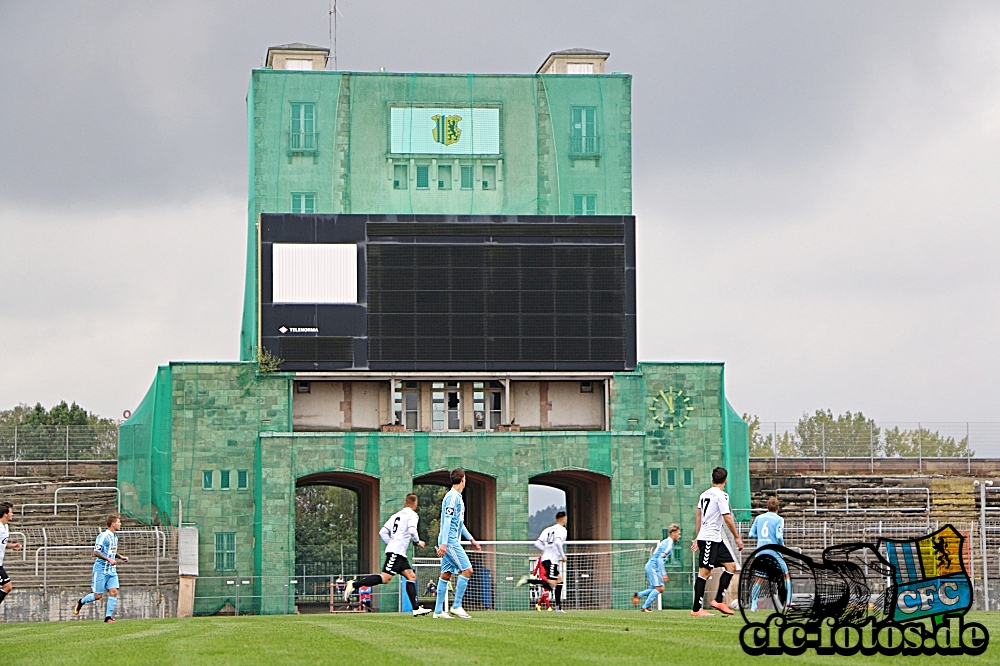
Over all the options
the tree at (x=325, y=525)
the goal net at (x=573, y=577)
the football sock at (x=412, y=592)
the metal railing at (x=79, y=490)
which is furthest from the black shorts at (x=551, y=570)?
the tree at (x=325, y=525)

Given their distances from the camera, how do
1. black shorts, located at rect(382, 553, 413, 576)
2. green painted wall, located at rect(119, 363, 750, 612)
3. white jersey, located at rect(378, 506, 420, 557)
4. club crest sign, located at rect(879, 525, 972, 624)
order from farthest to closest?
green painted wall, located at rect(119, 363, 750, 612) → white jersey, located at rect(378, 506, 420, 557) → black shorts, located at rect(382, 553, 413, 576) → club crest sign, located at rect(879, 525, 972, 624)

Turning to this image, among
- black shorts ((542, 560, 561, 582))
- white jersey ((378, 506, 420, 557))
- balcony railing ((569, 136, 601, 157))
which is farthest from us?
balcony railing ((569, 136, 601, 157))

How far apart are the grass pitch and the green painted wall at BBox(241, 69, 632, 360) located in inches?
1341

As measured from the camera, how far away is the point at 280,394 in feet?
166

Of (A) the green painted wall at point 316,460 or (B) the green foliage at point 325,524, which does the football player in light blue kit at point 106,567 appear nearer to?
(A) the green painted wall at point 316,460

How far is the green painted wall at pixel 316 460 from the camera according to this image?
5003 centimetres

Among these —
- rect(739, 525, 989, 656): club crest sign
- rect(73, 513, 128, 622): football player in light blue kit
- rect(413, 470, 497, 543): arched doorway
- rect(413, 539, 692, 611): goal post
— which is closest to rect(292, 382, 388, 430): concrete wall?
rect(413, 470, 497, 543): arched doorway

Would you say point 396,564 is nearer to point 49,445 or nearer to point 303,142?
point 303,142

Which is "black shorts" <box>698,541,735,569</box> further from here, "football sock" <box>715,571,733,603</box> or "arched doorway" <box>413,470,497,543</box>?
"arched doorway" <box>413,470,497,543</box>

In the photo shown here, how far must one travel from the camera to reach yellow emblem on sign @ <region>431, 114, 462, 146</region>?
53.4 m

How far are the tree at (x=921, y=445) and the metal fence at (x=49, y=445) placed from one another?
32360mm

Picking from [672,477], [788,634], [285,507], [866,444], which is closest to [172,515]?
[285,507]

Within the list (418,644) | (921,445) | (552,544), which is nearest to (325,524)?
(921,445)

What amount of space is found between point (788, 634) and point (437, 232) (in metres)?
34.4
